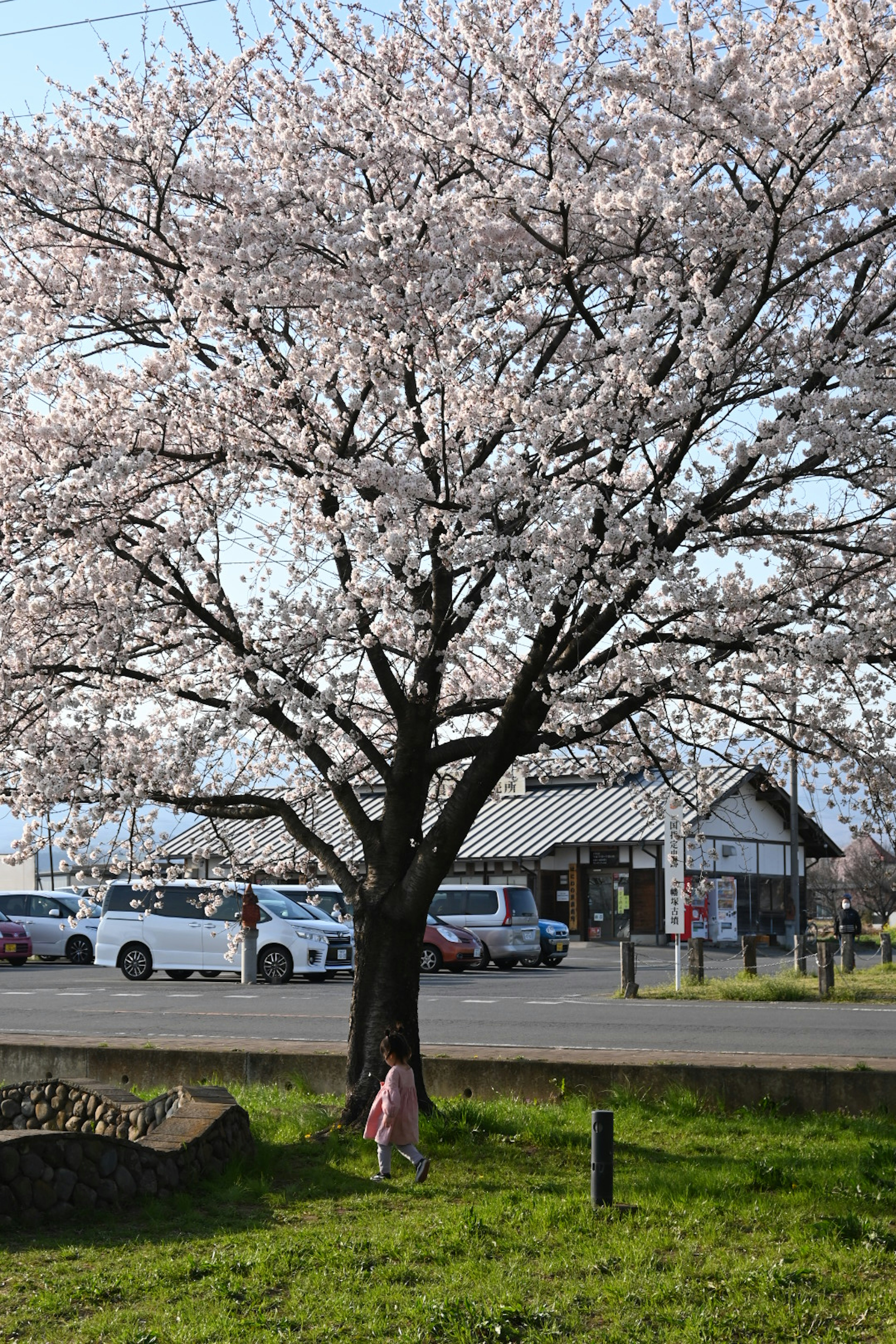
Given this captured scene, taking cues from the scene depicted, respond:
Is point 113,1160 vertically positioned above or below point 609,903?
above

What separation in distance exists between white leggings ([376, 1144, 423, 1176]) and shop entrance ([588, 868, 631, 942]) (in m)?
31.2

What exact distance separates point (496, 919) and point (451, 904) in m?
1.11

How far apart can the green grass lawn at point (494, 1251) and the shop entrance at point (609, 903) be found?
29.9 m

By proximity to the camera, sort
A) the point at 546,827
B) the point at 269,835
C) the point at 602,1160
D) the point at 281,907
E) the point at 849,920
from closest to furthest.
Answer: the point at 602,1160 → the point at 281,907 → the point at 849,920 → the point at 269,835 → the point at 546,827

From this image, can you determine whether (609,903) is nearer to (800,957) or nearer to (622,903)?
(622,903)

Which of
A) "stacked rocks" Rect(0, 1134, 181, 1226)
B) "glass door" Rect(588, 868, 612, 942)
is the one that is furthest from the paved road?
"glass door" Rect(588, 868, 612, 942)

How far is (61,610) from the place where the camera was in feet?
31.8

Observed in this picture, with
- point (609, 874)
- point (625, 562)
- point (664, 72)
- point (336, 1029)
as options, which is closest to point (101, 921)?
point (336, 1029)

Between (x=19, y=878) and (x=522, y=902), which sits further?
(x=19, y=878)

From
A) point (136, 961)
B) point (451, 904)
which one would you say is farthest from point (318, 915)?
point (451, 904)

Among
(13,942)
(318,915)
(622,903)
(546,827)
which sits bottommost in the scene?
(13,942)

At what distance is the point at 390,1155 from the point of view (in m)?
8.17

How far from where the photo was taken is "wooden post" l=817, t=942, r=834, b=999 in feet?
67.4

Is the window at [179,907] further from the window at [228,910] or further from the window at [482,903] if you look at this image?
the window at [482,903]
